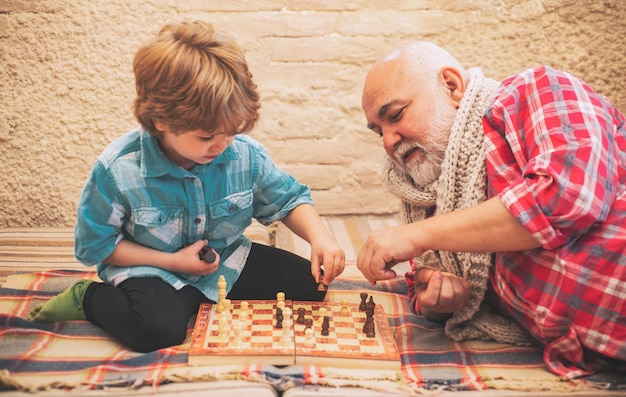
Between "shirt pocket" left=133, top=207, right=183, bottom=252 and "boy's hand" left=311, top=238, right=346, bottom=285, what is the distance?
0.42 metres

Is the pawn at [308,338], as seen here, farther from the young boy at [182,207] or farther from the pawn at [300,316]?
the young boy at [182,207]

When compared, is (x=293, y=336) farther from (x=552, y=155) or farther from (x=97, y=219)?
(x=552, y=155)

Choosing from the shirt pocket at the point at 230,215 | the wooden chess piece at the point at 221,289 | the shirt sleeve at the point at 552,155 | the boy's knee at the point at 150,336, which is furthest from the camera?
the shirt pocket at the point at 230,215

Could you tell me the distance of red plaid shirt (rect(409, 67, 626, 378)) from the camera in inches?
60.0

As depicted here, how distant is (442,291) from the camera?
5.86 ft

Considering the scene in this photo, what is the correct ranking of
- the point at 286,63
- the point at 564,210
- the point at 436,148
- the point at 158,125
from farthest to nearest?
the point at 286,63 < the point at 436,148 < the point at 158,125 < the point at 564,210

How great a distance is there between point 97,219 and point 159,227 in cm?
18

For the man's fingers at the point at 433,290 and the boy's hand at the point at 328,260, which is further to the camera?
the boy's hand at the point at 328,260

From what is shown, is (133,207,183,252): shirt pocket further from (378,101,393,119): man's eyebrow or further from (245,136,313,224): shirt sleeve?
(378,101,393,119): man's eyebrow

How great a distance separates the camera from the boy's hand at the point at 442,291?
5.87 ft

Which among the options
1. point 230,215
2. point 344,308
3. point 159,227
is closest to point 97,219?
point 159,227

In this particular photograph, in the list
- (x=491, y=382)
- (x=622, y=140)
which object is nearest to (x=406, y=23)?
(x=622, y=140)

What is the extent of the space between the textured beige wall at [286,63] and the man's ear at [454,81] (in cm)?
122

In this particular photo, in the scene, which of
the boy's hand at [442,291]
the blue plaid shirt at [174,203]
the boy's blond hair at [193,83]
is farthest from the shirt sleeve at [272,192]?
the boy's hand at [442,291]
